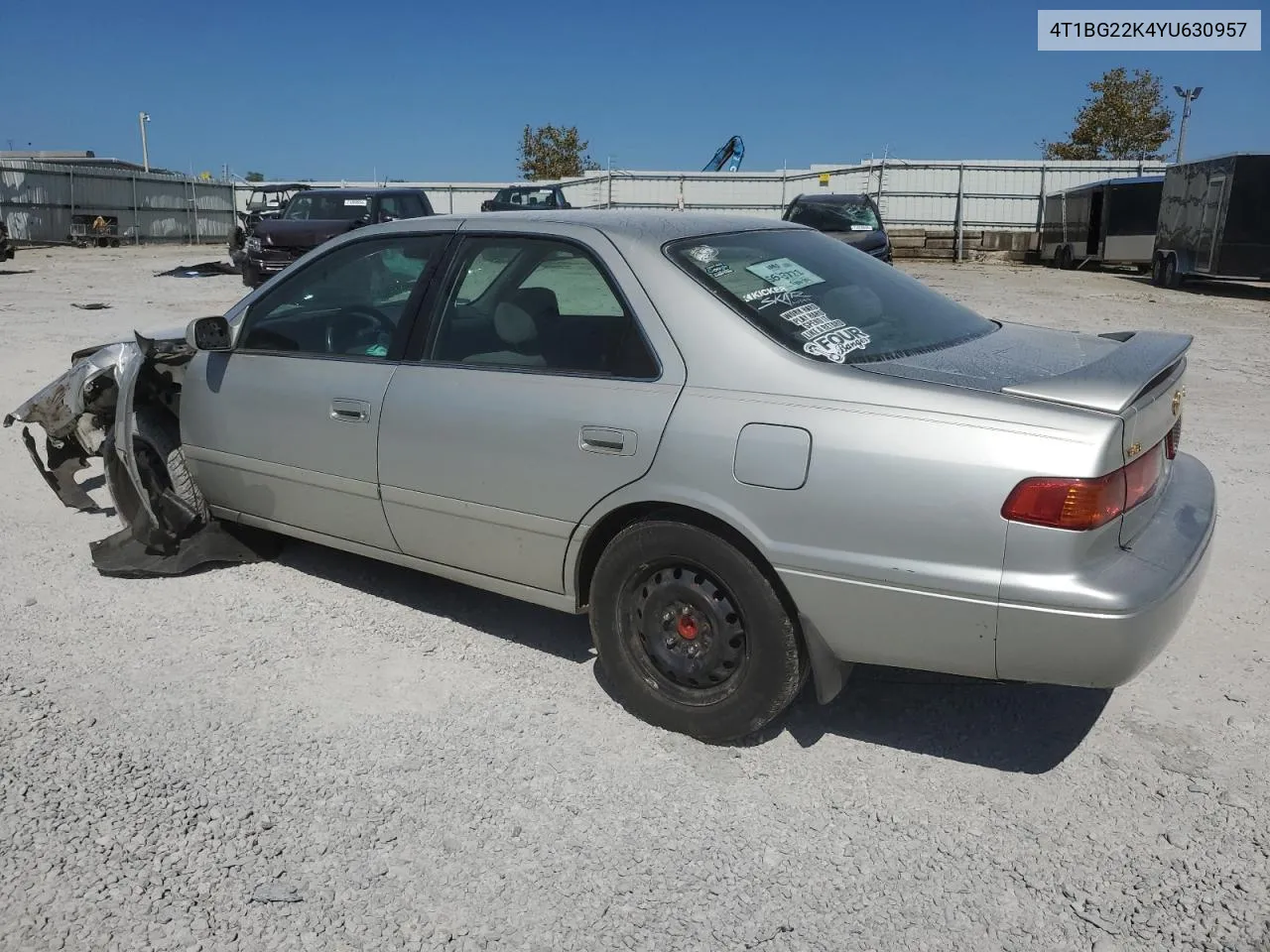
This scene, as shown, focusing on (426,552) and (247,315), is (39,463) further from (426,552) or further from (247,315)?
(426,552)

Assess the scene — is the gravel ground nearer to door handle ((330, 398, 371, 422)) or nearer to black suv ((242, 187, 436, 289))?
door handle ((330, 398, 371, 422))

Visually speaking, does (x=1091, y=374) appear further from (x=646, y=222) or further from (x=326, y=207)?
(x=326, y=207)

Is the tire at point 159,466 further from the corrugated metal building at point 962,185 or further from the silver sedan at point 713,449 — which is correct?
the corrugated metal building at point 962,185

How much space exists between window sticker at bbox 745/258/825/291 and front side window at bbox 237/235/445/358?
1224 millimetres

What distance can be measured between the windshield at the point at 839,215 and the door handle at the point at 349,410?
14.6 m

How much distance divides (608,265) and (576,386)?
422mm

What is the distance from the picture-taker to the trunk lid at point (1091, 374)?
2734mm

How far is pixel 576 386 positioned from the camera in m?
3.32

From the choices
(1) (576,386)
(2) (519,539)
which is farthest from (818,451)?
(2) (519,539)

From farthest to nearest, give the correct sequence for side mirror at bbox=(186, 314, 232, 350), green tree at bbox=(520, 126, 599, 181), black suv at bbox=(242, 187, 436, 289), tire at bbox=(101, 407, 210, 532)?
green tree at bbox=(520, 126, 599, 181)
black suv at bbox=(242, 187, 436, 289)
tire at bbox=(101, 407, 210, 532)
side mirror at bbox=(186, 314, 232, 350)

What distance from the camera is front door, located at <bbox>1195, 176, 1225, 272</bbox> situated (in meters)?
18.8

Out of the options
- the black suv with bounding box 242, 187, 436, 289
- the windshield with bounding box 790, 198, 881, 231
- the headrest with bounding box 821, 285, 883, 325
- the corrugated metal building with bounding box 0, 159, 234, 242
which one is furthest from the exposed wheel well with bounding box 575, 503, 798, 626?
the corrugated metal building with bounding box 0, 159, 234, 242

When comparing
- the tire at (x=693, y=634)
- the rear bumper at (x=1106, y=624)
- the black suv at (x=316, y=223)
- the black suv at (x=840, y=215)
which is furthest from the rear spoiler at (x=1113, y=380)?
the black suv at (x=316, y=223)

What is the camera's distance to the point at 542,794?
298 cm
